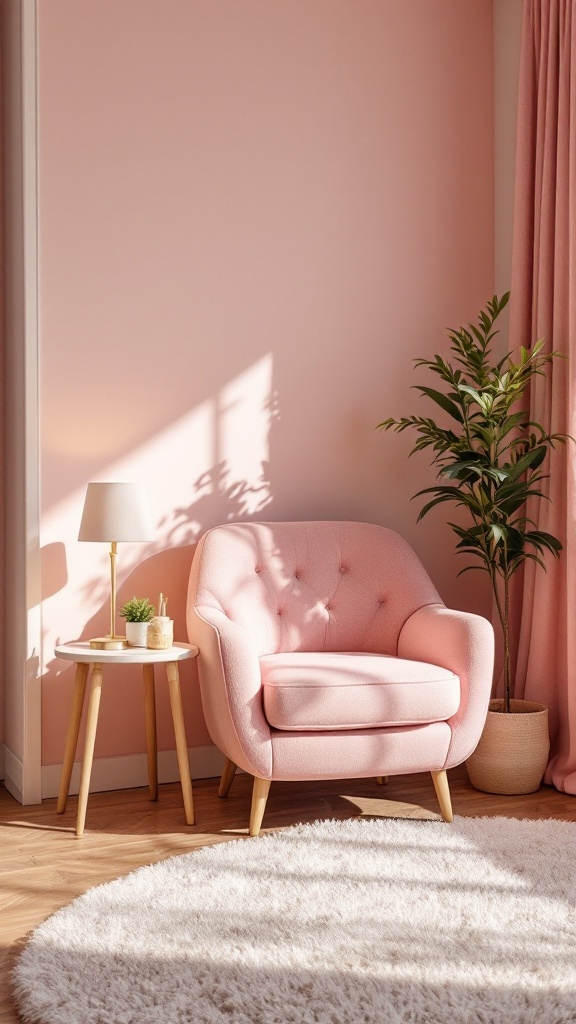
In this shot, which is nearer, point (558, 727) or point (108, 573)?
point (108, 573)

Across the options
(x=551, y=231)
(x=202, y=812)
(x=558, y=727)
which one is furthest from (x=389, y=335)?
(x=202, y=812)

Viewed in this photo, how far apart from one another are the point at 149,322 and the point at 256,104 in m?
0.90

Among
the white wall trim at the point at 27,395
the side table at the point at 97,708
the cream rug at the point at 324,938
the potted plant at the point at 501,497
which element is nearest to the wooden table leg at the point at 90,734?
the side table at the point at 97,708

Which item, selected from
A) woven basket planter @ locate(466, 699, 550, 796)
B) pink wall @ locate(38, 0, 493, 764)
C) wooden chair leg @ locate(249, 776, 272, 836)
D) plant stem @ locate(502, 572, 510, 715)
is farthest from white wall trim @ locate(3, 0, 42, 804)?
plant stem @ locate(502, 572, 510, 715)

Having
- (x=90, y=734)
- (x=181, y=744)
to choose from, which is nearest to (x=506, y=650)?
(x=181, y=744)

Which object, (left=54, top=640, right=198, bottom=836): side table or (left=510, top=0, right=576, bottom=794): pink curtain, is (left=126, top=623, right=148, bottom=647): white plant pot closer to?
(left=54, top=640, right=198, bottom=836): side table

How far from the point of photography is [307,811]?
3061 millimetres

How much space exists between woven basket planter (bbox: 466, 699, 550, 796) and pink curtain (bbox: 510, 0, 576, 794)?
0.12m

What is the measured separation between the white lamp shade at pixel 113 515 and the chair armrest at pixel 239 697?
39 centimetres

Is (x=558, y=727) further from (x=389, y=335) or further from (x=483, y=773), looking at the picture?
(x=389, y=335)

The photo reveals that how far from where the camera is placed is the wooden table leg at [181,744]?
2932 mm

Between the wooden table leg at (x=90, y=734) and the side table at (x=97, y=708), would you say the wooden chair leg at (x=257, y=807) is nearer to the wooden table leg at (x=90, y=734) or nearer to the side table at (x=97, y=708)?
the side table at (x=97, y=708)

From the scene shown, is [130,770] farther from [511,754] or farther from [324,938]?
[324,938]

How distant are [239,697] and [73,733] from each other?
2.09 ft
